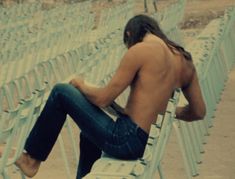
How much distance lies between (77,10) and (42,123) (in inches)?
444

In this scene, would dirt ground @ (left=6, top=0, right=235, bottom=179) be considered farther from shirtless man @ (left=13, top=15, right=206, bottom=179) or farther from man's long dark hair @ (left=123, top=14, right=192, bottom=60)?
man's long dark hair @ (left=123, top=14, right=192, bottom=60)

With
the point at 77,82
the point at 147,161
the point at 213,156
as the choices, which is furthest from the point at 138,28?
the point at 213,156

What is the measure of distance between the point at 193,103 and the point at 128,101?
527 mm

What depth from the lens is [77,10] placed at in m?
17.8

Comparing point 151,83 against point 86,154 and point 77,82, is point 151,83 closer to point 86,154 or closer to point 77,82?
point 77,82

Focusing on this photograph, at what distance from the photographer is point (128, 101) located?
653 cm

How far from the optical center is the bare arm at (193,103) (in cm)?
677

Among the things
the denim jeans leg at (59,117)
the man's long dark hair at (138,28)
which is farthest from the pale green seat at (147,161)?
the man's long dark hair at (138,28)

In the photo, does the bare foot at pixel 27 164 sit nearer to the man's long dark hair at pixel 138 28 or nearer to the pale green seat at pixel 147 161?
the pale green seat at pixel 147 161

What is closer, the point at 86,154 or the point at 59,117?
the point at 59,117

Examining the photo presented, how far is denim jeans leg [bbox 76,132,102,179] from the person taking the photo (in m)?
6.90

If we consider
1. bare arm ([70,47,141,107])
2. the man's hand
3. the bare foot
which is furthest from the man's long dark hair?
the bare foot

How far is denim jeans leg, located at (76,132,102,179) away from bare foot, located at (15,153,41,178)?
35 cm

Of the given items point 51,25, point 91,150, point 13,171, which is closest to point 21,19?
point 51,25
